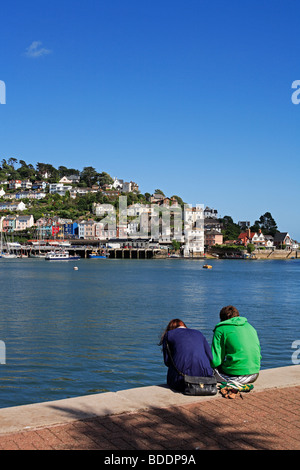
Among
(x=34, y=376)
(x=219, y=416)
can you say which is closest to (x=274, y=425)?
(x=219, y=416)

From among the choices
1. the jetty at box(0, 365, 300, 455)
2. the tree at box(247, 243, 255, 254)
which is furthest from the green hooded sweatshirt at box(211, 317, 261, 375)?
the tree at box(247, 243, 255, 254)

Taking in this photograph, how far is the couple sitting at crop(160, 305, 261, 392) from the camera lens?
7773 millimetres

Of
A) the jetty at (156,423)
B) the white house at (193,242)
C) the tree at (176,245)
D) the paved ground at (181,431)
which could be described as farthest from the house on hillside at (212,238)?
the paved ground at (181,431)

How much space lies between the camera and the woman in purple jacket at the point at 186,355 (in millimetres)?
7758

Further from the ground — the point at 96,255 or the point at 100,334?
the point at 96,255

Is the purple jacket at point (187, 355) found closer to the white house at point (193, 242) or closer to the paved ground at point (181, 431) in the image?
the paved ground at point (181, 431)

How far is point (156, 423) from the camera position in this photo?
6445 millimetres

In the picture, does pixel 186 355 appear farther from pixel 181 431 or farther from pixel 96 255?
pixel 96 255

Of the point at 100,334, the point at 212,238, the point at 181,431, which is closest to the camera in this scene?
the point at 181,431

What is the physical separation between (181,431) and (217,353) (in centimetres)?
210

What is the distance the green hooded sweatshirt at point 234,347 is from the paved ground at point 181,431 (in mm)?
A: 800

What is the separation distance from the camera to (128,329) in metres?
24.3

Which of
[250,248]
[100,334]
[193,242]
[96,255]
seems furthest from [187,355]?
[250,248]
